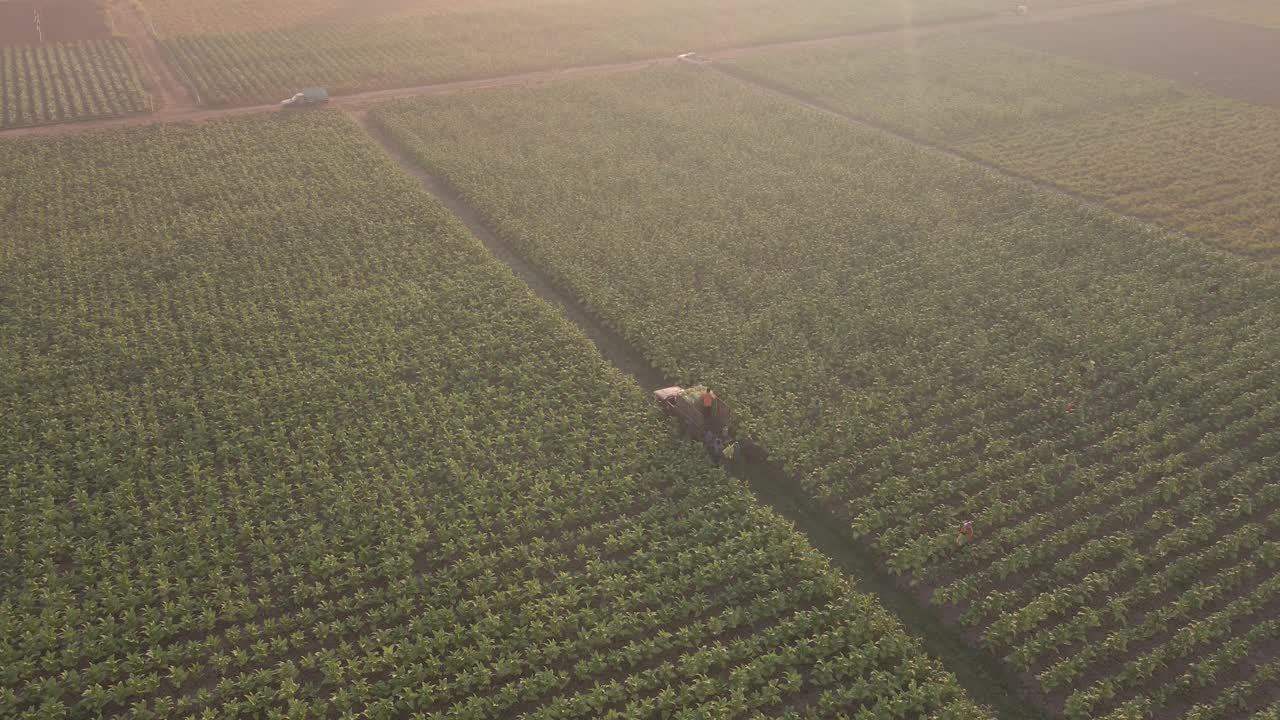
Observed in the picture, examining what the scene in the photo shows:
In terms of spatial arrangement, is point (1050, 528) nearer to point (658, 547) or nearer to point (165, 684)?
point (658, 547)

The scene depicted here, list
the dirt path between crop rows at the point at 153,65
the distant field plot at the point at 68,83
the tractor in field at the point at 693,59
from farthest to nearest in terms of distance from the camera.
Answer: the tractor in field at the point at 693,59, the dirt path between crop rows at the point at 153,65, the distant field plot at the point at 68,83

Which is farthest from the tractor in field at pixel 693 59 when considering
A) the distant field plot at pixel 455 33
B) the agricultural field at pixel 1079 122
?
the distant field plot at pixel 455 33

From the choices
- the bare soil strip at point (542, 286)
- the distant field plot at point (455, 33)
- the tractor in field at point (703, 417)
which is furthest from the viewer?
the distant field plot at point (455, 33)

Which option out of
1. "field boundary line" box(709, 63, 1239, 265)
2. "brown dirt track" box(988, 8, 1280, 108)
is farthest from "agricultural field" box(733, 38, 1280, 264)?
"brown dirt track" box(988, 8, 1280, 108)

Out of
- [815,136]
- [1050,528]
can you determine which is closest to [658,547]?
[1050,528]

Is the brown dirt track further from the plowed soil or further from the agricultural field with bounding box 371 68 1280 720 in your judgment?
the plowed soil

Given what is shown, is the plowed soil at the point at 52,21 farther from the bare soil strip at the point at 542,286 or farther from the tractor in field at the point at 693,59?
the tractor in field at the point at 693,59
